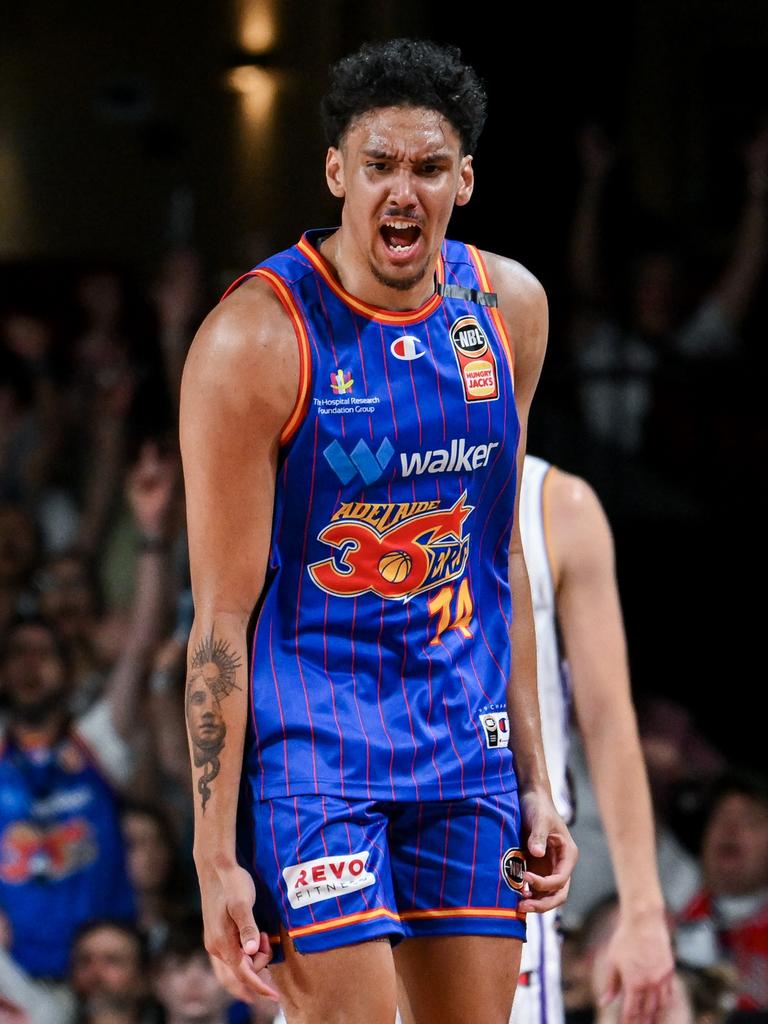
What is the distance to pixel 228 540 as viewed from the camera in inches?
83.5

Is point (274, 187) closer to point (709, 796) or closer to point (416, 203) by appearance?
point (709, 796)

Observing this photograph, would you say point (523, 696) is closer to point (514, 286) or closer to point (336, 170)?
point (514, 286)

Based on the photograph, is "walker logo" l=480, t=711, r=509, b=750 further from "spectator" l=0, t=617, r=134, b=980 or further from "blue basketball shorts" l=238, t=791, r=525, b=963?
"spectator" l=0, t=617, r=134, b=980

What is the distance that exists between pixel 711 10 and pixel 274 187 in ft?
7.12

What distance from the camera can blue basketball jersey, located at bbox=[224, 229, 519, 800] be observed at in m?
2.12

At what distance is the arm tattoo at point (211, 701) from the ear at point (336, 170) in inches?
23.3

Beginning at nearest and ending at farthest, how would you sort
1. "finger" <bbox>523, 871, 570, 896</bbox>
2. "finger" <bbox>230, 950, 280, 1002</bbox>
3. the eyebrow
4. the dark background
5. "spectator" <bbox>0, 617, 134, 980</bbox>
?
"finger" <bbox>230, 950, 280, 1002</bbox>, the eyebrow, "finger" <bbox>523, 871, 570, 896</bbox>, "spectator" <bbox>0, 617, 134, 980</bbox>, the dark background

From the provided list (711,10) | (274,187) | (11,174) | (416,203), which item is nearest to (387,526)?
(416,203)

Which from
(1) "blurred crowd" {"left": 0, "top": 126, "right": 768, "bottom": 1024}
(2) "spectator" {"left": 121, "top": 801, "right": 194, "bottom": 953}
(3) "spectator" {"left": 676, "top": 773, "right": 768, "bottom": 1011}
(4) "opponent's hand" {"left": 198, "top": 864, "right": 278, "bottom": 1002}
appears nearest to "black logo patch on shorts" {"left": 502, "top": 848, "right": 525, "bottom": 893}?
(4) "opponent's hand" {"left": 198, "top": 864, "right": 278, "bottom": 1002}

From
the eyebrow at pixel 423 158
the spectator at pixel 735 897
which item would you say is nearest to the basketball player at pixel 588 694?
the eyebrow at pixel 423 158

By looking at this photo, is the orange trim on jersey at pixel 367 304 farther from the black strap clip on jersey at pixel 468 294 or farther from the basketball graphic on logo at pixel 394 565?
the basketball graphic on logo at pixel 394 565

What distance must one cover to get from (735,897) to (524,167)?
324 cm

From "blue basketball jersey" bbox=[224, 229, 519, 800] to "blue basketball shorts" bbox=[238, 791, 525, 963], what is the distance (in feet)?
0.10

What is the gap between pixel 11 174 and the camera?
711cm
